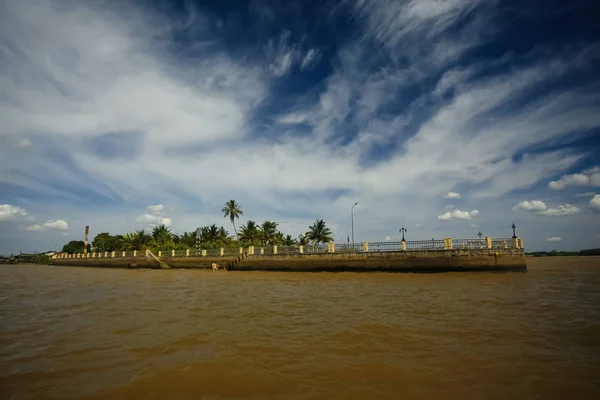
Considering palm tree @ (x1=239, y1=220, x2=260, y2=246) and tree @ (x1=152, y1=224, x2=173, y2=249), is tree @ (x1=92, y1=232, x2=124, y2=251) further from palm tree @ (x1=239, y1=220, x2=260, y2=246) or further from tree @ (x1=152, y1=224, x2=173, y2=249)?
palm tree @ (x1=239, y1=220, x2=260, y2=246)

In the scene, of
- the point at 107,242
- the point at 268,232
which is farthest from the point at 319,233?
the point at 107,242

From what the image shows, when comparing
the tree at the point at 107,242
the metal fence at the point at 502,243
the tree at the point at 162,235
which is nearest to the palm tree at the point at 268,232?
the tree at the point at 162,235

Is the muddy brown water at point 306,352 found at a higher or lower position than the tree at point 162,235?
lower

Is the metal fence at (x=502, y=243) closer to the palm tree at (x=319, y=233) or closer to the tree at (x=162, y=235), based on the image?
the palm tree at (x=319, y=233)

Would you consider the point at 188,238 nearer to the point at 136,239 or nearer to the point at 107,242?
the point at 136,239

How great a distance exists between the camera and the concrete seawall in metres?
19.5

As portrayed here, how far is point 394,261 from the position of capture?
22203 millimetres

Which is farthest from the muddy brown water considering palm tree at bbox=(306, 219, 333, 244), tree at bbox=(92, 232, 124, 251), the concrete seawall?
tree at bbox=(92, 232, 124, 251)

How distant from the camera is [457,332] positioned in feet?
17.3

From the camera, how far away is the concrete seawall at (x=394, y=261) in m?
19.5

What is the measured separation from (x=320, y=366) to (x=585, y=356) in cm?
362

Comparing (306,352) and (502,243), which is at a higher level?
(502,243)

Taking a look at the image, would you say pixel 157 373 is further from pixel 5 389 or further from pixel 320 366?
pixel 320 366

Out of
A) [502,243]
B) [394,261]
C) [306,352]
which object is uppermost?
[502,243]
